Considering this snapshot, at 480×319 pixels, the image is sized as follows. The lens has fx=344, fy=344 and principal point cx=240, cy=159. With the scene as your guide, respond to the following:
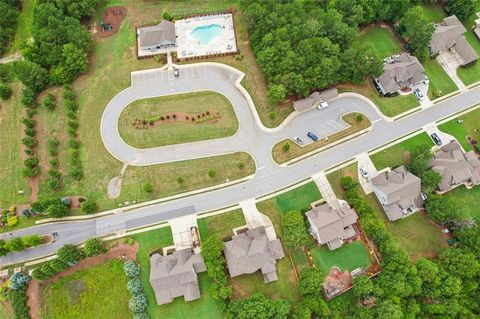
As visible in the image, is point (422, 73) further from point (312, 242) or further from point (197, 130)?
point (197, 130)

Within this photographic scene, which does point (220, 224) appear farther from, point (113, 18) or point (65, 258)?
point (113, 18)

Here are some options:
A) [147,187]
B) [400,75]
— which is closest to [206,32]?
[147,187]

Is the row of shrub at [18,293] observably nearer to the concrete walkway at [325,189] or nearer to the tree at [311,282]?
the tree at [311,282]

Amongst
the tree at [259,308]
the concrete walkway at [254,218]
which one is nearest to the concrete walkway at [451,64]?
the concrete walkway at [254,218]

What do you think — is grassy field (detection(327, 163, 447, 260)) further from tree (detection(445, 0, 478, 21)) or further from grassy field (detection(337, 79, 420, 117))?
tree (detection(445, 0, 478, 21))

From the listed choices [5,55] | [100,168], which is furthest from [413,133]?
[5,55]
